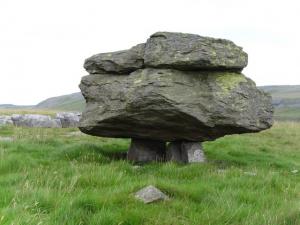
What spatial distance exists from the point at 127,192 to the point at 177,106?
17.1 feet

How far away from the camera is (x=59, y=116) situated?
3622 centimetres

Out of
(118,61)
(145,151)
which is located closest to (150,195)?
(145,151)

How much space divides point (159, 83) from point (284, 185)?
4.94 metres

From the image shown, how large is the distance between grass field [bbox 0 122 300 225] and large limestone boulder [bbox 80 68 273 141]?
128 cm

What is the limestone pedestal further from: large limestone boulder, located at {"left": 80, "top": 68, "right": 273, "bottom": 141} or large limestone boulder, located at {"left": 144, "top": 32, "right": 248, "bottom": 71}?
large limestone boulder, located at {"left": 144, "top": 32, "right": 248, "bottom": 71}

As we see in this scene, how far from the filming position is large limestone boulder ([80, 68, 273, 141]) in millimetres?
14383

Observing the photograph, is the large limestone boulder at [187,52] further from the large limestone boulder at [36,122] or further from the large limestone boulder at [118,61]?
the large limestone boulder at [36,122]

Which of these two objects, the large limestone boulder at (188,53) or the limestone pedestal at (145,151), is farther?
the limestone pedestal at (145,151)

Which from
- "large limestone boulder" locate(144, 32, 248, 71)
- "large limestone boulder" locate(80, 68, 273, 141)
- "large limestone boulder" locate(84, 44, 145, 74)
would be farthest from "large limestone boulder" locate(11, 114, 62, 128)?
"large limestone boulder" locate(144, 32, 248, 71)

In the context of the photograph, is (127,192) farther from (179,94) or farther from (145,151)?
(145,151)

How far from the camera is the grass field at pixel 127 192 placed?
7.76 metres

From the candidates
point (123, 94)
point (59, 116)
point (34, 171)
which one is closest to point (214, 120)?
point (123, 94)

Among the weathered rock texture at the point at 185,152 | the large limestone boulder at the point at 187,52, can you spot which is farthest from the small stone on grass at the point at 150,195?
the weathered rock texture at the point at 185,152

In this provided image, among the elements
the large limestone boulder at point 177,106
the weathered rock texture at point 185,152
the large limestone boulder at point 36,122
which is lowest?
the weathered rock texture at point 185,152
